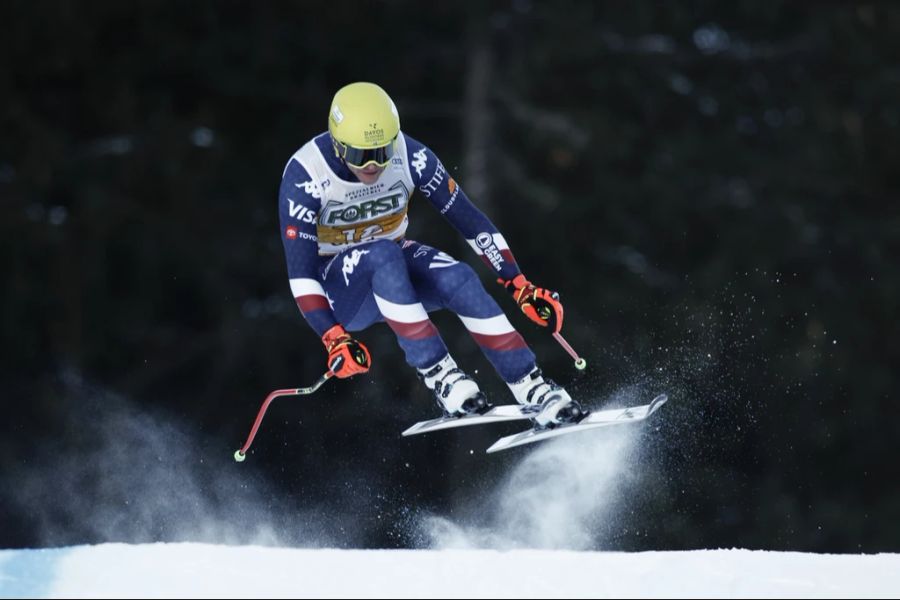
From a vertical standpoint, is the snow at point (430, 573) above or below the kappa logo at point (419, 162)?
below

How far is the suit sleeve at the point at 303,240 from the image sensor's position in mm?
8125

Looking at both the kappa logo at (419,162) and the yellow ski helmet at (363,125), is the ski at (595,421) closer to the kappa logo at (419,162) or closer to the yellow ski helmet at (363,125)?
the kappa logo at (419,162)

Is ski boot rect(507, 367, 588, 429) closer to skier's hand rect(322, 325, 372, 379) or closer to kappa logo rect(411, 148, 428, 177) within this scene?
skier's hand rect(322, 325, 372, 379)

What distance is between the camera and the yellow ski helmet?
26.1ft

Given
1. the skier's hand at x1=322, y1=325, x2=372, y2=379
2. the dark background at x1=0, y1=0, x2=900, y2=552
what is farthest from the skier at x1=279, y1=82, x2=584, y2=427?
the dark background at x1=0, y1=0, x2=900, y2=552

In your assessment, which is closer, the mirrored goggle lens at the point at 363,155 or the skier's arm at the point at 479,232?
the mirrored goggle lens at the point at 363,155

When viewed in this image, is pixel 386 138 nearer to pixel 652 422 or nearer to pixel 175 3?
pixel 652 422

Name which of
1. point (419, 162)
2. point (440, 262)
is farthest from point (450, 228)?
point (440, 262)

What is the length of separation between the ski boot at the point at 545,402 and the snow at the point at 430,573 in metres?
0.70

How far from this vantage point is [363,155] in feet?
26.3

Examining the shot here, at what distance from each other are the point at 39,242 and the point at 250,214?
2.19m

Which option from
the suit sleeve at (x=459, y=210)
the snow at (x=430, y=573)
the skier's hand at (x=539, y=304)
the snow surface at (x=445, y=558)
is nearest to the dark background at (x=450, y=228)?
the snow surface at (x=445, y=558)

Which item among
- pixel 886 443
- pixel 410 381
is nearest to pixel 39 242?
pixel 410 381

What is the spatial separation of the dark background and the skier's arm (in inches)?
304
